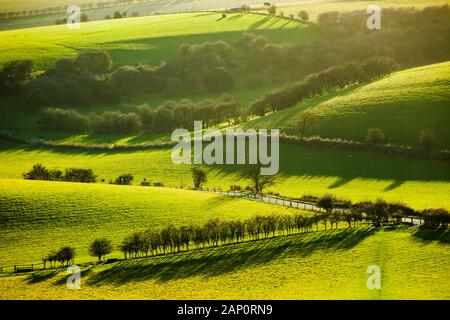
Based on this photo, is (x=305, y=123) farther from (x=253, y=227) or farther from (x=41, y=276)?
(x=41, y=276)

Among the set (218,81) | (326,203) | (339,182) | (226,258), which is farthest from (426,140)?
(218,81)

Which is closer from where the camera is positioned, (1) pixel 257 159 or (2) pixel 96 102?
(1) pixel 257 159

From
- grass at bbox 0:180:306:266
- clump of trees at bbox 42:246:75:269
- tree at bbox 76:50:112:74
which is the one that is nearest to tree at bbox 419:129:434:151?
grass at bbox 0:180:306:266

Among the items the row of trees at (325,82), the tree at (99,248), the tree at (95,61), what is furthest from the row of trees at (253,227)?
the tree at (95,61)

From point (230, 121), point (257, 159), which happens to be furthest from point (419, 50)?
point (257, 159)

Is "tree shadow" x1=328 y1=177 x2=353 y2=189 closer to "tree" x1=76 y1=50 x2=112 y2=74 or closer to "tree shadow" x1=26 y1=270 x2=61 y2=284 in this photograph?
"tree shadow" x1=26 y1=270 x2=61 y2=284
